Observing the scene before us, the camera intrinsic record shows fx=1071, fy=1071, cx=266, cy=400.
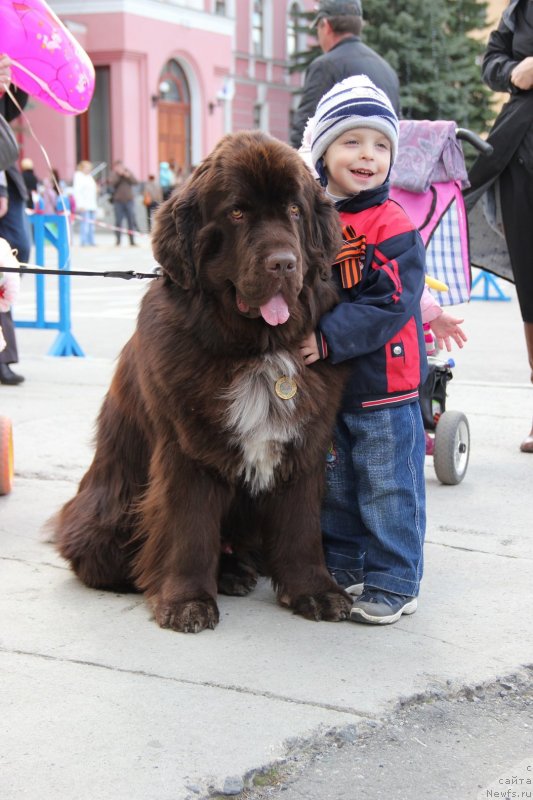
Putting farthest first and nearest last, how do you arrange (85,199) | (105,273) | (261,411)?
(85,199), (105,273), (261,411)

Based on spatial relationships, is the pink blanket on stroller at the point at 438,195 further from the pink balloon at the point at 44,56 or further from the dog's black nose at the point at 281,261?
the dog's black nose at the point at 281,261

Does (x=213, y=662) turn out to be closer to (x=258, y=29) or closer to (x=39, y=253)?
(x=39, y=253)

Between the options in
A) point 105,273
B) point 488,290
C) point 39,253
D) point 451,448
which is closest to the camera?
point 105,273

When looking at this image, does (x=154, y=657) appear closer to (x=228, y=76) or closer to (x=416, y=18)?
(x=416, y=18)

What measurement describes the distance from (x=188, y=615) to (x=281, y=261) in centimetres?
108

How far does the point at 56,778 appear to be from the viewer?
225cm

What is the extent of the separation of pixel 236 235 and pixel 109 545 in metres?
1.13

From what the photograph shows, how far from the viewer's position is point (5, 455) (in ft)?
15.0

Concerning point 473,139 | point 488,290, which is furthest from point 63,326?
point 488,290

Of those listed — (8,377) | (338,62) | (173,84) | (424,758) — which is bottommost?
(424,758)

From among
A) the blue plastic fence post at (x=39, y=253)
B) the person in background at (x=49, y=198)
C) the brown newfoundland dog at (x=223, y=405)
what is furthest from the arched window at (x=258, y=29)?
the brown newfoundland dog at (x=223, y=405)

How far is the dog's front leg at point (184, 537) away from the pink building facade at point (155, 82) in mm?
31382

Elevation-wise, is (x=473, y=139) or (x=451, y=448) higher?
(x=473, y=139)

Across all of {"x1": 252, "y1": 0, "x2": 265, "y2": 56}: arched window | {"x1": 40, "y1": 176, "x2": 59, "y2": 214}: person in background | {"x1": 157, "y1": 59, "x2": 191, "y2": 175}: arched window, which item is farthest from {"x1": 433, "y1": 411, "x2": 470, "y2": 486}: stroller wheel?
{"x1": 252, "y1": 0, "x2": 265, "y2": 56}: arched window
